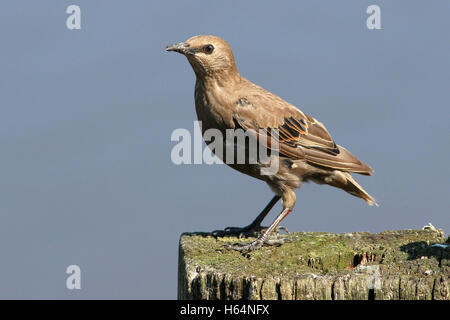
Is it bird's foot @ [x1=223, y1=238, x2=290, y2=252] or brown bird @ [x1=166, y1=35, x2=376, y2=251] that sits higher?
brown bird @ [x1=166, y1=35, x2=376, y2=251]

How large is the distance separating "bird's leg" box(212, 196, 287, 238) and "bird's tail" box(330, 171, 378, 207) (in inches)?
27.2

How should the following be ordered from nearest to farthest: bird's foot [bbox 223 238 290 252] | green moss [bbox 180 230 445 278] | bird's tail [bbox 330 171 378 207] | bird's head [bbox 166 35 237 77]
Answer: green moss [bbox 180 230 445 278] < bird's foot [bbox 223 238 290 252] < bird's head [bbox 166 35 237 77] < bird's tail [bbox 330 171 378 207]

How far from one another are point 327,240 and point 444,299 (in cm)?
165

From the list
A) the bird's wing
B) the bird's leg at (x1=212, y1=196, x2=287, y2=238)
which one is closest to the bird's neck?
the bird's wing

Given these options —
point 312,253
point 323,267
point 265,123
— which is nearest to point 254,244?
point 312,253

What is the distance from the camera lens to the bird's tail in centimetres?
805

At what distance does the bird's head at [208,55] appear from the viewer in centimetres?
743

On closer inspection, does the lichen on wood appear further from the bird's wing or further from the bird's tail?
the bird's tail

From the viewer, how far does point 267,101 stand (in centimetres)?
775

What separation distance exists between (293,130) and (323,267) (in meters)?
1.93

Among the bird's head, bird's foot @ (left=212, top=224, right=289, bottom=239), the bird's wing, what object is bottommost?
bird's foot @ (left=212, top=224, right=289, bottom=239)

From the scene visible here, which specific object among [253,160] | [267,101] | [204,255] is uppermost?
[267,101]

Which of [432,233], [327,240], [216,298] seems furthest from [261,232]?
[216,298]
